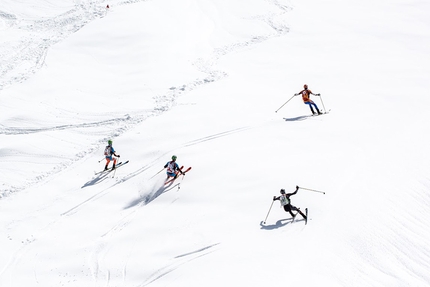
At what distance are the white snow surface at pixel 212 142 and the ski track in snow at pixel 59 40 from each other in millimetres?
136

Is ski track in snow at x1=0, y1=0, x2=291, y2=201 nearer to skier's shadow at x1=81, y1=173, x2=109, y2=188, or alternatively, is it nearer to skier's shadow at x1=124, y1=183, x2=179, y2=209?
skier's shadow at x1=81, y1=173, x2=109, y2=188

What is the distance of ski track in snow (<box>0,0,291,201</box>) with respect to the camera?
872 inches

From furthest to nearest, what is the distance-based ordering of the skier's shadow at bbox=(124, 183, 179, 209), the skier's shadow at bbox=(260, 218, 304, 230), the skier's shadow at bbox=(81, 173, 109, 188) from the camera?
the skier's shadow at bbox=(81, 173, 109, 188)
the skier's shadow at bbox=(124, 183, 179, 209)
the skier's shadow at bbox=(260, 218, 304, 230)

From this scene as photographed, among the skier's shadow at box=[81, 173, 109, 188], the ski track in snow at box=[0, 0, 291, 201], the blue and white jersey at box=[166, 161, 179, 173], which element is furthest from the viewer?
the ski track in snow at box=[0, 0, 291, 201]

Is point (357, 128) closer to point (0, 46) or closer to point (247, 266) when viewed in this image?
point (247, 266)

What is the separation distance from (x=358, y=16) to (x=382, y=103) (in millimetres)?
15106

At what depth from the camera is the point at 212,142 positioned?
67.6 ft

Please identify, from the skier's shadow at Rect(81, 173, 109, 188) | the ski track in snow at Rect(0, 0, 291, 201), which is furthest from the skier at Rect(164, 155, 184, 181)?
the skier's shadow at Rect(81, 173, 109, 188)

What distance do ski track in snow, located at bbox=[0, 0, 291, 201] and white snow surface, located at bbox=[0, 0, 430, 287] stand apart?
14 centimetres

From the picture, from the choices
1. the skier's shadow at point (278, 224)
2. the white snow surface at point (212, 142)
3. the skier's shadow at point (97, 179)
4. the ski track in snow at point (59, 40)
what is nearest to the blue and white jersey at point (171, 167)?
the white snow surface at point (212, 142)

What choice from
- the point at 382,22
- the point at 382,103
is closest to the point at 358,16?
the point at 382,22

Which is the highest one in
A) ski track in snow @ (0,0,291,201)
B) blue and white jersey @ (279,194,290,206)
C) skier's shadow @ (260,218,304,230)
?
ski track in snow @ (0,0,291,201)

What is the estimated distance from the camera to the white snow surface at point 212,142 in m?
14.1

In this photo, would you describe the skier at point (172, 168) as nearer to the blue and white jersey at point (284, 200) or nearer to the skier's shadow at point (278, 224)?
the skier's shadow at point (278, 224)
